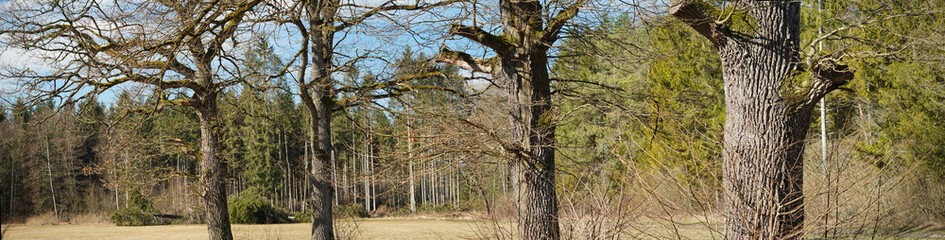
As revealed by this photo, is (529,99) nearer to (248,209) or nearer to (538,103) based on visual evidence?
(538,103)

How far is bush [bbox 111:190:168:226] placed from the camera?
28.1m

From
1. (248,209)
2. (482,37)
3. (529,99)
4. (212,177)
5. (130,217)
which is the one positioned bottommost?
(130,217)

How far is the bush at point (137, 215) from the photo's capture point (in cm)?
2806

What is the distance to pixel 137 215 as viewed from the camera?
28.3 metres

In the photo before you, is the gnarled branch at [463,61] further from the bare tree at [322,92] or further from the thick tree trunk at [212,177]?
the thick tree trunk at [212,177]

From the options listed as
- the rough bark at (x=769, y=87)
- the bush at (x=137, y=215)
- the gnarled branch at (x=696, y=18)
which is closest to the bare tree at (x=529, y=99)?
the gnarled branch at (x=696, y=18)

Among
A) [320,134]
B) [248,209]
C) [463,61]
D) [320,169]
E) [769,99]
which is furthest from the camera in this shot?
[248,209]

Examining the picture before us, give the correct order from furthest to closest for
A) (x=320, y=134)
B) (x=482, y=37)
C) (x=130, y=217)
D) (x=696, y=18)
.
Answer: (x=130, y=217)
(x=320, y=134)
(x=482, y=37)
(x=696, y=18)

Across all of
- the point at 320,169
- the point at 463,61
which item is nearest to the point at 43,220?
the point at 320,169

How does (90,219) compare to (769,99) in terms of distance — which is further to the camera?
(90,219)

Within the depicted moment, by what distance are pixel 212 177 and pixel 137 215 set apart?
21.7 meters

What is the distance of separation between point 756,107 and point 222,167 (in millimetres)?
9256

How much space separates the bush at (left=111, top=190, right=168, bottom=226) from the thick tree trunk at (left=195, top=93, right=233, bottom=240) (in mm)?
20133

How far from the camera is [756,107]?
4.97 meters
